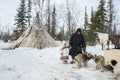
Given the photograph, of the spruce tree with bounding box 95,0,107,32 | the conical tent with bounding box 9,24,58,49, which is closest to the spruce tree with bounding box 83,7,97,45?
the spruce tree with bounding box 95,0,107,32

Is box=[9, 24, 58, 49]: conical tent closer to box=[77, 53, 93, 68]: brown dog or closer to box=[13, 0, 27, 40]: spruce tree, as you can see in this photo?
box=[77, 53, 93, 68]: brown dog

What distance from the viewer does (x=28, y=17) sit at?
38.7 meters

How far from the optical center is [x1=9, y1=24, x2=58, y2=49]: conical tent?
55.0 feet

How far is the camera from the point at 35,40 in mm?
17031

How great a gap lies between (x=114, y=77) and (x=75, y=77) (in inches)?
48.7

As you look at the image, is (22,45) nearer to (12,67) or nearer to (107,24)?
(12,67)

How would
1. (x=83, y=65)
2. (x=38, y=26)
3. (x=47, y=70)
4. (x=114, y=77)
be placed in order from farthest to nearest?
(x=38, y=26) → (x=83, y=65) → (x=47, y=70) → (x=114, y=77)

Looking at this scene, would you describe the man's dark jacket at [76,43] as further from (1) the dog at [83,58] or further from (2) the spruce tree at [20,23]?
(2) the spruce tree at [20,23]

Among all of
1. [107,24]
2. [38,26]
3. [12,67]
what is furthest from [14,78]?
[107,24]

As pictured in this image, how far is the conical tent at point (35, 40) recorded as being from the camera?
16.8 m

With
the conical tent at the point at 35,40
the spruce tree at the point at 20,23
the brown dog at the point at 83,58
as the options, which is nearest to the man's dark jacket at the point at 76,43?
the brown dog at the point at 83,58

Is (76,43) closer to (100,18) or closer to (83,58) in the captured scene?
(83,58)

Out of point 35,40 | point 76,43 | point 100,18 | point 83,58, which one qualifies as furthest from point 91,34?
point 83,58

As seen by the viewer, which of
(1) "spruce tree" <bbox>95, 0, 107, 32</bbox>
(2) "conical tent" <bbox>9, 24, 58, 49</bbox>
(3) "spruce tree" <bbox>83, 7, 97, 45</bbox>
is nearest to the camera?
(2) "conical tent" <bbox>9, 24, 58, 49</bbox>
